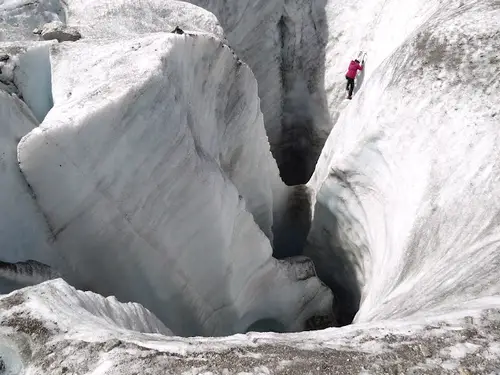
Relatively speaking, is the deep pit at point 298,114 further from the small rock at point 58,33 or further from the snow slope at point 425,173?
the small rock at point 58,33

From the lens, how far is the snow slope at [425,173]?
2.59 m

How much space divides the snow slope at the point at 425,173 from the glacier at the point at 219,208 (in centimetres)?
2

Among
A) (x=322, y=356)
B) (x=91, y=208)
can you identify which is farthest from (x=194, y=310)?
(x=322, y=356)

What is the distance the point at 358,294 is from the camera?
4500mm

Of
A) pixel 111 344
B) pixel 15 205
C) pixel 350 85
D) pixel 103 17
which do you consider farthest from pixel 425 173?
pixel 103 17

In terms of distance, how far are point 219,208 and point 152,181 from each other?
0.56 metres

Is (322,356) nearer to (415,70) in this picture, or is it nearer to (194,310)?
(194,310)

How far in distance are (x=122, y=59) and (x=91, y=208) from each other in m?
1.03

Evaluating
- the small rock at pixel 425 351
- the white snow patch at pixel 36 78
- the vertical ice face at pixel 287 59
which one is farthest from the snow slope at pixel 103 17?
the small rock at pixel 425 351

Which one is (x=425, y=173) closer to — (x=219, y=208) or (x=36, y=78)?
(x=219, y=208)

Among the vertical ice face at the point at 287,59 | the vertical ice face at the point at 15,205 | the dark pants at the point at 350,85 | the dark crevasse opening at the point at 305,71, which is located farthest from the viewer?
the dark crevasse opening at the point at 305,71

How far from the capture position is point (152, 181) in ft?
9.86

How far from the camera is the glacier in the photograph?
5.35 feet

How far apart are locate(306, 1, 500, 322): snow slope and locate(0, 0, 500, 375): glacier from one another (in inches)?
0.6
